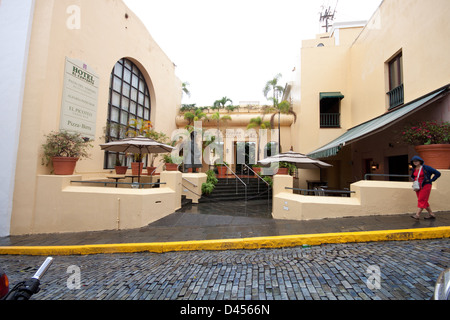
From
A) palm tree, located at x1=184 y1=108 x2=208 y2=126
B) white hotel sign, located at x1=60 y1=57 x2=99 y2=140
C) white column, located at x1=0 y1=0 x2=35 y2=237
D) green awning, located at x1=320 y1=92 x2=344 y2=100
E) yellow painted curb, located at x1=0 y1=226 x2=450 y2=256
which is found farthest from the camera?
palm tree, located at x1=184 y1=108 x2=208 y2=126

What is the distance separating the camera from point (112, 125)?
8469 millimetres

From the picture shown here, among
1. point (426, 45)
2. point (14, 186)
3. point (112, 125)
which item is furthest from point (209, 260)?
point (426, 45)

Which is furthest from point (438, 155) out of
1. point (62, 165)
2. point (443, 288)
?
point (62, 165)

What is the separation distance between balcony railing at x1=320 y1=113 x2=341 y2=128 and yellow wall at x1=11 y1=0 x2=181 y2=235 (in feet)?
35.4

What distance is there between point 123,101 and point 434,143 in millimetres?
11670

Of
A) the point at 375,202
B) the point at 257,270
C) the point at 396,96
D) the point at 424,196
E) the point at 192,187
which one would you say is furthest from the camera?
the point at 192,187

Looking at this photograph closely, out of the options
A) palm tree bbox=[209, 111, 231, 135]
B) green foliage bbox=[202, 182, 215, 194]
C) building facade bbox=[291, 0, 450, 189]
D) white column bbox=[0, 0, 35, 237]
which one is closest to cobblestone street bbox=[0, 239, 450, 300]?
white column bbox=[0, 0, 35, 237]

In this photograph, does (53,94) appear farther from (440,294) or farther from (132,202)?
(440,294)

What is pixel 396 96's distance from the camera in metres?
7.62

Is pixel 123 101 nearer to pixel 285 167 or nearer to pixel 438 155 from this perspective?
pixel 285 167

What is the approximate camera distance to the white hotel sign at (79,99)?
6.37 metres

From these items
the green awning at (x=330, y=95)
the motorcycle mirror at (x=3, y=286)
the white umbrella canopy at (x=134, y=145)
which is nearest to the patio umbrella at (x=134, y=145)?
the white umbrella canopy at (x=134, y=145)

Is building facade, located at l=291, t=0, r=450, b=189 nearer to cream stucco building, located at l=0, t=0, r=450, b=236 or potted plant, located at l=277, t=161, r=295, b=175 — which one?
cream stucco building, located at l=0, t=0, r=450, b=236

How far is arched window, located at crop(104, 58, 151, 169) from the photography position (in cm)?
859
